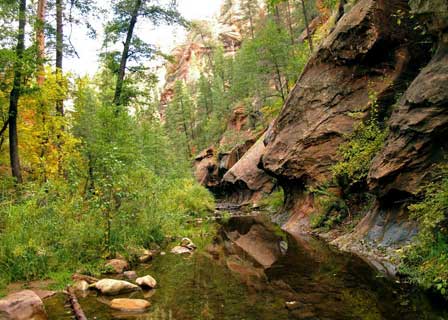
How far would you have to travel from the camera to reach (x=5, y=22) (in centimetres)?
1452

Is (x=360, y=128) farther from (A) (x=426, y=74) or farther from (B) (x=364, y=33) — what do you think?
(A) (x=426, y=74)

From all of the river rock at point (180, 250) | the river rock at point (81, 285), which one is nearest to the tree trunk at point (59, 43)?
the river rock at point (180, 250)

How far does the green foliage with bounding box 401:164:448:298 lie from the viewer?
23.4ft

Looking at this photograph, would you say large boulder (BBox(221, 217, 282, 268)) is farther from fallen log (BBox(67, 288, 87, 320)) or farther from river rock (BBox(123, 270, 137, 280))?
fallen log (BBox(67, 288, 87, 320))

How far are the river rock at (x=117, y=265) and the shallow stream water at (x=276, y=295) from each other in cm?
45

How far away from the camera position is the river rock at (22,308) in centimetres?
663

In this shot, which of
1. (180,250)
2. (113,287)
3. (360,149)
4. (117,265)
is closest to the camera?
(113,287)

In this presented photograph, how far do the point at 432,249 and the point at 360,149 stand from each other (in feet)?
24.4

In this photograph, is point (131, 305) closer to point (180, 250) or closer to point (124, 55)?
point (180, 250)

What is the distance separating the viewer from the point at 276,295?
798cm

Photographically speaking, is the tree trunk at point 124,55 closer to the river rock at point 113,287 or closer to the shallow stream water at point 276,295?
the shallow stream water at point 276,295

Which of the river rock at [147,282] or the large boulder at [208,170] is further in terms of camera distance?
the large boulder at [208,170]

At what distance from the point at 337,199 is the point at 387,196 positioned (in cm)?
459

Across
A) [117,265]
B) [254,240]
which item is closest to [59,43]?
[117,265]
